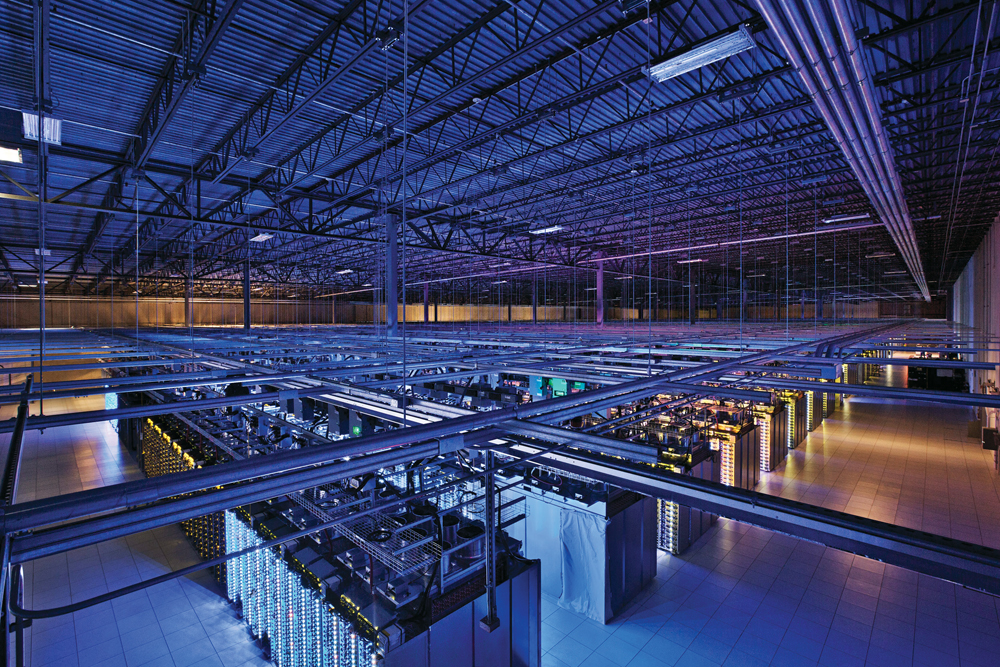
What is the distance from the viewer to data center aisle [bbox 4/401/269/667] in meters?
5.57

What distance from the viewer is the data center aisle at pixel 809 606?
18.5 ft

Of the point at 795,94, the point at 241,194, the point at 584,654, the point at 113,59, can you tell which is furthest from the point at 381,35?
the point at 241,194

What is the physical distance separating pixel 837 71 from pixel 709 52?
4.66ft

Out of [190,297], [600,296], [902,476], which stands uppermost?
[600,296]

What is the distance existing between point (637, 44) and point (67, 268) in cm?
2927

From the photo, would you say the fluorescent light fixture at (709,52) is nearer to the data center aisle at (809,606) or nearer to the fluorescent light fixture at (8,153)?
the fluorescent light fixture at (8,153)

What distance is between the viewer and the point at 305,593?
4555 mm

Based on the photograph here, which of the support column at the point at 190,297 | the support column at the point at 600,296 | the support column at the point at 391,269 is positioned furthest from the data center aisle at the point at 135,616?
the support column at the point at 600,296

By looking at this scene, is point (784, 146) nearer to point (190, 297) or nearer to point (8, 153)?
point (8, 153)

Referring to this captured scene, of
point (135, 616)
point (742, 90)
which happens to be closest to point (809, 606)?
point (742, 90)

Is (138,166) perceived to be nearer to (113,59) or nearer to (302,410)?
(113,59)

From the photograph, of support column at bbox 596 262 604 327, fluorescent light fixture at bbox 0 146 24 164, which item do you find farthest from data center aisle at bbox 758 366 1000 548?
fluorescent light fixture at bbox 0 146 24 164

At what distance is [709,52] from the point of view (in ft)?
12.7

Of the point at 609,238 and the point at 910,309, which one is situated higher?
the point at 609,238
